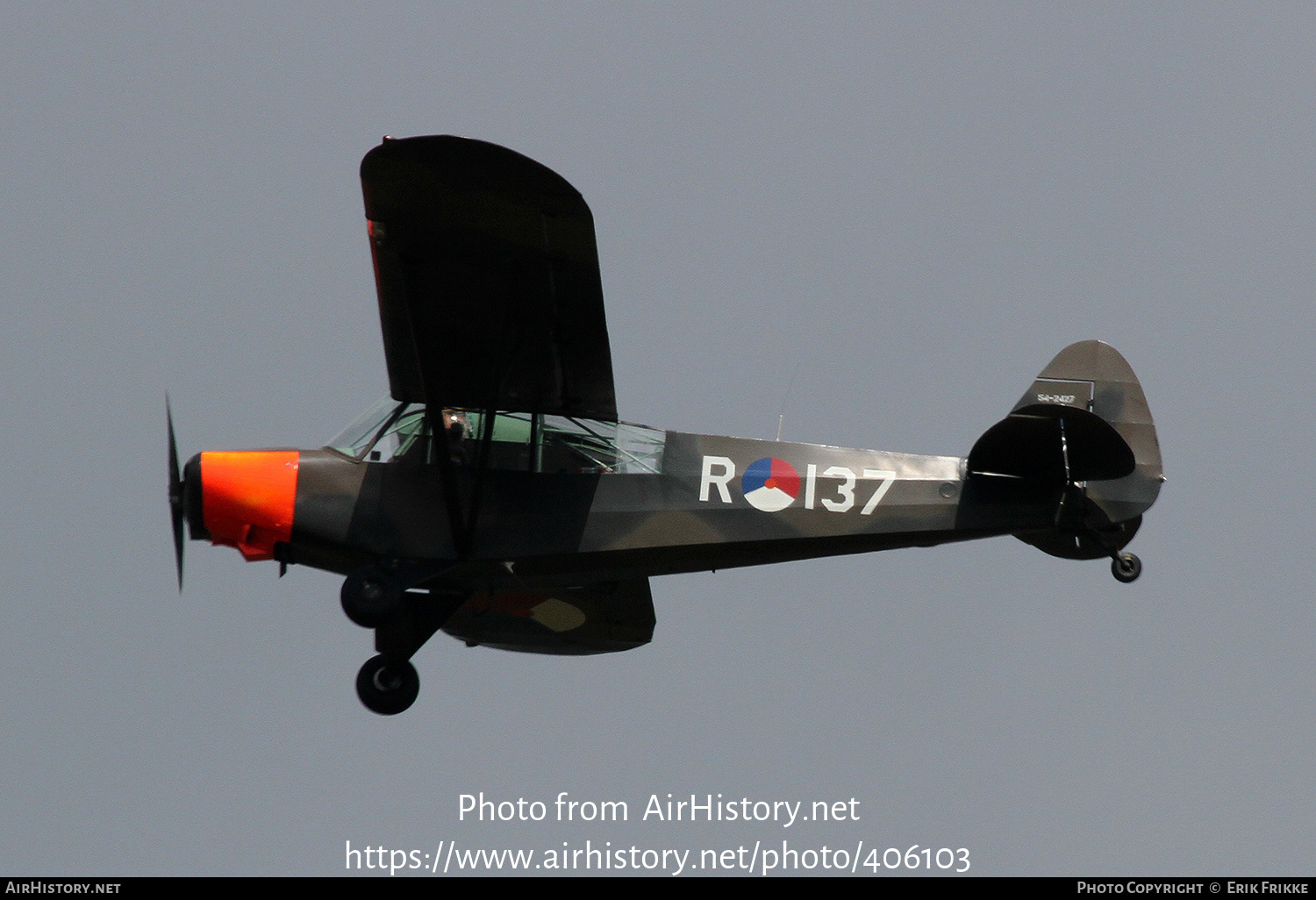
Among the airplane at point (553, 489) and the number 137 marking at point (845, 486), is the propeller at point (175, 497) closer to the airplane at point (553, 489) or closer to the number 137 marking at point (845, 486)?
the airplane at point (553, 489)

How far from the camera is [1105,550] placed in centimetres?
1102

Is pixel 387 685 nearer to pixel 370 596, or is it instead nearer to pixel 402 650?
pixel 402 650

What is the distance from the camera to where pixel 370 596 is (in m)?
10.2

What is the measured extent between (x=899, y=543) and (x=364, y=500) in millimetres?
3665

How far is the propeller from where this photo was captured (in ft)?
35.5

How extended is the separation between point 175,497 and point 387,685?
1.93m

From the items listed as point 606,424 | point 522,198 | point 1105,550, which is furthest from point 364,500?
point 1105,550

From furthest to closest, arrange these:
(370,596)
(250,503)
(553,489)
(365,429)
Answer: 1. (365,429)
2. (553,489)
3. (250,503)
4. (370,596)

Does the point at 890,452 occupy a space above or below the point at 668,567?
above

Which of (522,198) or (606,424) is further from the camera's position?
(606,424)

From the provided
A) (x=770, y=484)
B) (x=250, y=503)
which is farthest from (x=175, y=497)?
(x=770, y=484)

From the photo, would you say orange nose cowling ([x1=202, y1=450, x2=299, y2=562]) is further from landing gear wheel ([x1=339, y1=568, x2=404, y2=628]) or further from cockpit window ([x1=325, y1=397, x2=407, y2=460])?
landing gear wheel ([x1=339, y1=568, x2=404, y2=628])

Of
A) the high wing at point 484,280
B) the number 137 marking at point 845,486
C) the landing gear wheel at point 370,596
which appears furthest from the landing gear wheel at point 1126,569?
the landing gear wheel at point 370,596

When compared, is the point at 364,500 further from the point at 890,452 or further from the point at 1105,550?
the point at 1105,550
